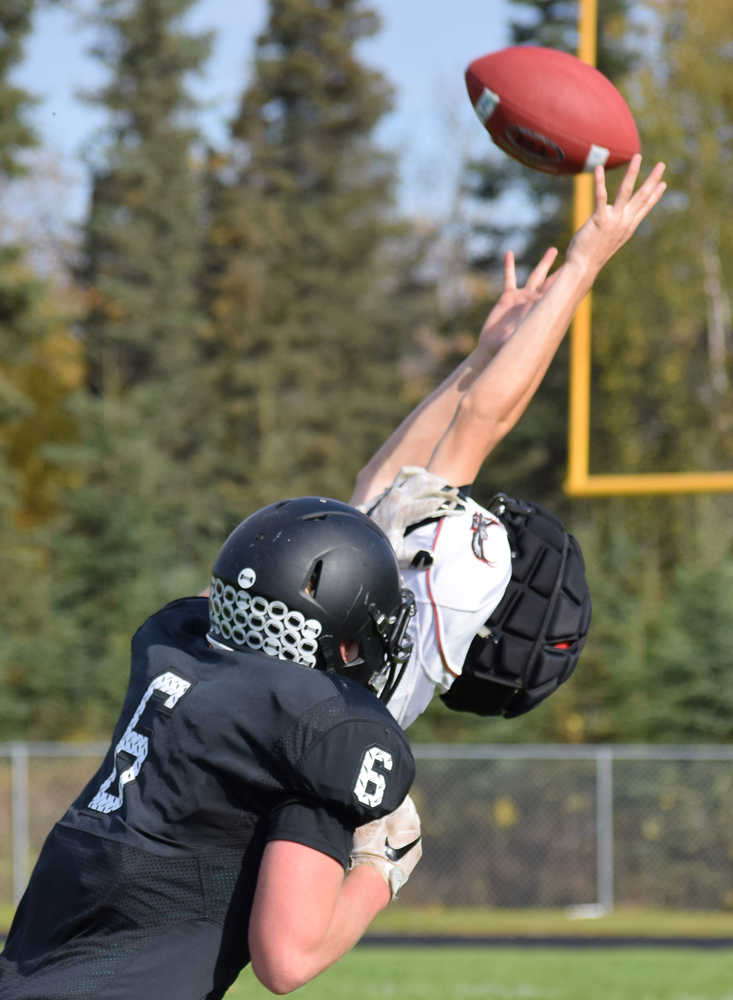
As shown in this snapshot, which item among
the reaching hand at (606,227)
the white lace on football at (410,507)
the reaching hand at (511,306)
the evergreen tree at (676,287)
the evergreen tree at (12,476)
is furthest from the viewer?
the evergreen tree at (12,476)

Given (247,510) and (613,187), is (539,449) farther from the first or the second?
(613,187)

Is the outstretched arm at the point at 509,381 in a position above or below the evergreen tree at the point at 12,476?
above

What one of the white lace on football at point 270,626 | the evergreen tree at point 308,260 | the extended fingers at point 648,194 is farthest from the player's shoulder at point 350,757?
the evergreen tree at point 308,260

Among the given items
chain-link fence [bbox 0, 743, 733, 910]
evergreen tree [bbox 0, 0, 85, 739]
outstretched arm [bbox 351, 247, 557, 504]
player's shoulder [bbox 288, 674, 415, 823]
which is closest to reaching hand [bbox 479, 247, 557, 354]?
outstretched arm [bbox 351, 247, 557, 504]

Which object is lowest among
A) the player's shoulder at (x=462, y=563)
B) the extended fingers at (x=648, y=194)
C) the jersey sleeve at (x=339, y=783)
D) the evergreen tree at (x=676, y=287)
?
the evergreen tree at (x=676, y=287)

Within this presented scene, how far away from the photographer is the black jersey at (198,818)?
1830 mm

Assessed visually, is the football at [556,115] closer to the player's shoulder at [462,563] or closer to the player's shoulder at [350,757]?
the player's shoulder at [462,563]

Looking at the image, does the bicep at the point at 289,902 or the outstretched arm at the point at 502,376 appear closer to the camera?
the bicep at the point at 289,902

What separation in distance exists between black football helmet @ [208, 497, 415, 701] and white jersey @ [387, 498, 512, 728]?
121mm

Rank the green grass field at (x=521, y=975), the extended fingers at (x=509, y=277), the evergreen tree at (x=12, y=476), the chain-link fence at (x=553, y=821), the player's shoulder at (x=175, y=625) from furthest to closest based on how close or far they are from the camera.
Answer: the evergreen tree at (x=12, y=476) < the chain-link fence at (x=553, y=821) < the green grass field at (x=521, y=975) < the extended fingers at (x=509, y=277) < the player's shoulder at (x=175, y=625)

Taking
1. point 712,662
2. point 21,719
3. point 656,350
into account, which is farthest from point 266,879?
point 21,719

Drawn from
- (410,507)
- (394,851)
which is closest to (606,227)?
(410,507)

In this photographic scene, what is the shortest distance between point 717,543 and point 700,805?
8.78ft

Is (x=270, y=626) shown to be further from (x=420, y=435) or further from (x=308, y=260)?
(x=308, y=260)
